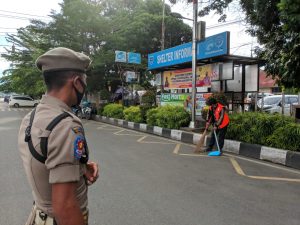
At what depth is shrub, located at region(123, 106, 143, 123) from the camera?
49.1 feet

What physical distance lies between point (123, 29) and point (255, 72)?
41.1 ft

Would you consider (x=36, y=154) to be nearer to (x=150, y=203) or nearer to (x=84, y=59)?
(x=84, y=59)

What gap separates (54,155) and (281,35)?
9.22 metres

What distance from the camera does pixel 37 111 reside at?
1.61 metres

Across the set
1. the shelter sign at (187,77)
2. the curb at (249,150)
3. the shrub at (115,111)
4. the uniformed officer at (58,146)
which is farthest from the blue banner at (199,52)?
the uniformed officer at (58,146)

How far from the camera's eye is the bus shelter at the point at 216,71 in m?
11.5

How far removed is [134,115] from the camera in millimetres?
15445

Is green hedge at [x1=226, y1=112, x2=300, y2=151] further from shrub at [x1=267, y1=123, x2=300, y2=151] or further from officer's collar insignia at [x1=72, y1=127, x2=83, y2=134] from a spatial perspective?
officer's collar insignia at [x1=72, y1=127, x2=83, y2=134]

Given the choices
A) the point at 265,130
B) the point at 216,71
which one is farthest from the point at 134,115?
the point at 265,130

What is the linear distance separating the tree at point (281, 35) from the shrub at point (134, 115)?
6193 mm

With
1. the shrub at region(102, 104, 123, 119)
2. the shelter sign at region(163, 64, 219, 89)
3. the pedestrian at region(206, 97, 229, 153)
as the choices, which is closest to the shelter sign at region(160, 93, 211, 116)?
the shelter sign at region(163, 64, 219, 89)

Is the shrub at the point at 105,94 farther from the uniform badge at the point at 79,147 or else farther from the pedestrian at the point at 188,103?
the uniform badge at the point at 79,147

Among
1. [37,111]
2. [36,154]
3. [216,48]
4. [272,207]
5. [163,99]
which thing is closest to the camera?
[36,154]

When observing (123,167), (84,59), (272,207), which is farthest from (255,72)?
(84,59)
